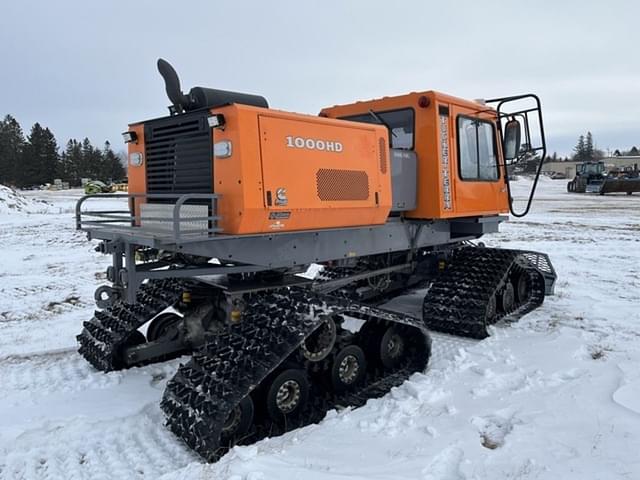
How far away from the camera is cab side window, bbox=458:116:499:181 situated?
19.5 feet

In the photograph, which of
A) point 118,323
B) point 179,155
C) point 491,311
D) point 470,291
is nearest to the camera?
point 179,155

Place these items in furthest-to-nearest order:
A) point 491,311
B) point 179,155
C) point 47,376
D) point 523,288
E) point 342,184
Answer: point 523,288
point 491,311
point 47,376
point 342,184
point 179,155

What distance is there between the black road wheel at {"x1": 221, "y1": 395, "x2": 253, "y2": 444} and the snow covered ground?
0.74 feet

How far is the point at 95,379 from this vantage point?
4.77 metres

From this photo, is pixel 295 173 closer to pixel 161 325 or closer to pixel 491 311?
pixel 161 325

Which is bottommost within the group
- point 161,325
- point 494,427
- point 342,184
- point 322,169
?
point 494,427

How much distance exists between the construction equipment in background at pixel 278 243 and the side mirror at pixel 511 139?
0.04ft

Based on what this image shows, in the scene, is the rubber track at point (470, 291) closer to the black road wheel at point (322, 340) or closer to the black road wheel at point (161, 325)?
the black road wheel at point (322, 340)

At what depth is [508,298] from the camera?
6957mm

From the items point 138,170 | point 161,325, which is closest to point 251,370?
point 161,325

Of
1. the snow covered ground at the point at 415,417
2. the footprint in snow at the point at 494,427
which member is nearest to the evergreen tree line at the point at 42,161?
the snow covered ground at the point at 415,417

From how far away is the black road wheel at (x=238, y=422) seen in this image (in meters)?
3.66

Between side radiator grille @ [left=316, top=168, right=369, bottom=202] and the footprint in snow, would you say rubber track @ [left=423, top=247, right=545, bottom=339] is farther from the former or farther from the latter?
side radiator grille @ [left=316, top=168, right=369, bottom=202]

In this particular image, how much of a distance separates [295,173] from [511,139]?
309cm
